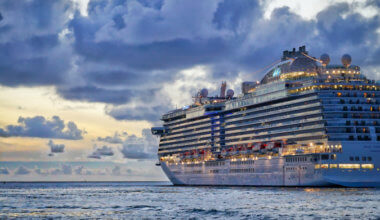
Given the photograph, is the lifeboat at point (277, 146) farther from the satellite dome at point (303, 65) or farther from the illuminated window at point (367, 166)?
the illuminated window at point (367, 166)

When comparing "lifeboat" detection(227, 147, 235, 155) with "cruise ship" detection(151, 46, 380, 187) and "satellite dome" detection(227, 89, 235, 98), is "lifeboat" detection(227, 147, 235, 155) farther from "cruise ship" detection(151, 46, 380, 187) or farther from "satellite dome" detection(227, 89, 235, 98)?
"satellite dome" detection(227, 89, 235, 98)

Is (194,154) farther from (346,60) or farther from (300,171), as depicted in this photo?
(346,60)

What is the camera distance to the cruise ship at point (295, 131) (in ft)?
336

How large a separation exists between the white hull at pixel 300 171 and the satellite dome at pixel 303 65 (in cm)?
2090

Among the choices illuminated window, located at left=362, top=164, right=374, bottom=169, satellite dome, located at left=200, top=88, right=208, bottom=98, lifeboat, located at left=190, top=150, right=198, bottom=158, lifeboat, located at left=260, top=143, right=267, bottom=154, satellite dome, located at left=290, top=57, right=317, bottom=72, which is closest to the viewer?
illuminated window, located at left=362, top=164, right=374, bottom=169

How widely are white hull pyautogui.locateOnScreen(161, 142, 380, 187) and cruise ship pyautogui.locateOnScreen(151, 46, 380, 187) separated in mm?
184

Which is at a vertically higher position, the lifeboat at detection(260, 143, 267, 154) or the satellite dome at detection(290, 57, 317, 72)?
the satellite dome at detection(290, 57, 317, 72)

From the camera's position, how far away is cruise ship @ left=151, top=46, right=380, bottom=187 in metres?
102

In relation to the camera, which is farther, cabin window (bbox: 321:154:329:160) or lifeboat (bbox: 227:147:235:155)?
lifeboat (bbox: 227:147:235:155)

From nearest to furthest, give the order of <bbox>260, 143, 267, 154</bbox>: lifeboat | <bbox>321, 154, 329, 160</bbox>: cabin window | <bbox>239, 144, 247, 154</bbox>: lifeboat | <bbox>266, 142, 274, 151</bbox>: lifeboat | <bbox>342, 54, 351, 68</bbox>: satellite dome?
1. <bbox>321, 154, 329, 160</bbox>: cabin window
2. <bbox>266, 142, 274, 151</bbox>: lifeboat
3. <bbox>342, 54, 351, 68</bbox>: satellite dome
4. <bbox>260, 143, 267, 154</bbox>: lifeboat
5. <bbox>239, 144, 247, 154</bbox>: lifeboat

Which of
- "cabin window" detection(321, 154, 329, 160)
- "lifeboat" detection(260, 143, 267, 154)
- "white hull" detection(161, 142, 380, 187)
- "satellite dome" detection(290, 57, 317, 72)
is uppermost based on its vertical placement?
"satellite dome" detection(290, 57, 317, 72)

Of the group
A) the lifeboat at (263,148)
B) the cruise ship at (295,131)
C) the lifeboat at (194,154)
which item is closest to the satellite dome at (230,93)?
the cruise ship at (295,131)

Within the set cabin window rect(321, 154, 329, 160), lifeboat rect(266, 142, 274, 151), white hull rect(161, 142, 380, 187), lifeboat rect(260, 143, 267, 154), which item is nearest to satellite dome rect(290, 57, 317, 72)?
lifeboat rect(266, 142, 274, 151)

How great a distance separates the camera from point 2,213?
69938 millimetres
